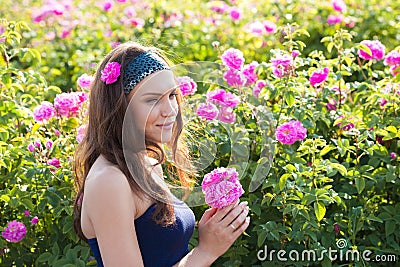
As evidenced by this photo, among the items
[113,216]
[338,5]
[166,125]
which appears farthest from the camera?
[338,5]

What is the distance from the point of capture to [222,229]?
221 cm

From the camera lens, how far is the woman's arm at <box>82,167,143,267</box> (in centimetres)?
197

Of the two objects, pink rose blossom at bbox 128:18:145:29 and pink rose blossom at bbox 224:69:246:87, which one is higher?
pink rose blossom at bbox 224:69:246:87

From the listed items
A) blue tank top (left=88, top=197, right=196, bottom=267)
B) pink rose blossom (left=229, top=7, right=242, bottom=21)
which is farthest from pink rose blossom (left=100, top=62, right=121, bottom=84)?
pink rose blossom (left=229, top=7, right=242, bottom=21)

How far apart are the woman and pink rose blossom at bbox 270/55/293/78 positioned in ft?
3.08

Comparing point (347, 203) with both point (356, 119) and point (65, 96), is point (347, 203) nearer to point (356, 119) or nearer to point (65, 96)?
point (356, 119)

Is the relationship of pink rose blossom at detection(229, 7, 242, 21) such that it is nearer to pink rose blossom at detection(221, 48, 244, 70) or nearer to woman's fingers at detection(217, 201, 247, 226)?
pink rose blossom at detection(221, 48, 244, 70)

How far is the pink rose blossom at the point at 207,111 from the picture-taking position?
2.84 m

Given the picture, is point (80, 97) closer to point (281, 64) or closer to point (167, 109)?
point (281, 64)

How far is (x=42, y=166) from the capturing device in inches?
114

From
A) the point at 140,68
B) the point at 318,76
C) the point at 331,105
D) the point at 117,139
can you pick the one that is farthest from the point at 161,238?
the point at 331,105

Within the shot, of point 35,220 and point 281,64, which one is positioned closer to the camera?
point 35,220

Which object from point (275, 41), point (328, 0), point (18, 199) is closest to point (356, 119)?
point (18, 199)

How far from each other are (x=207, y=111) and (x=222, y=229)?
74 centimetres
